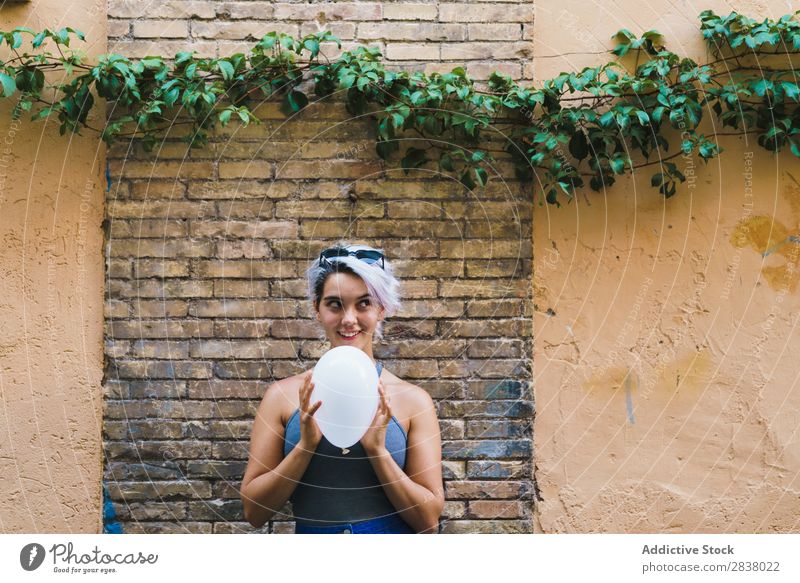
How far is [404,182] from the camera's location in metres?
3.04

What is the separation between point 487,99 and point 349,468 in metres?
1.36

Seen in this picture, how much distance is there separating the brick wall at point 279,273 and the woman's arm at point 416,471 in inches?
16.7

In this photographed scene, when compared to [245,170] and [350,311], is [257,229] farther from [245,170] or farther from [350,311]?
[350,311]

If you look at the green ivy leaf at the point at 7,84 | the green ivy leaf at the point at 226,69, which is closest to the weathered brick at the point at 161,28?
the green ivy leaf at the point at 226,69

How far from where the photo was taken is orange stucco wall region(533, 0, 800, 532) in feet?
10.2

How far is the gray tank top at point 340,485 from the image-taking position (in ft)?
8.30

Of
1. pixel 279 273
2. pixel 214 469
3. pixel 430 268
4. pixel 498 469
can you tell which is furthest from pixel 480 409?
pixel 214 469

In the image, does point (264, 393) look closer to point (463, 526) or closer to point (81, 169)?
point (463, 526)

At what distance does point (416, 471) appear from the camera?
256 centimetres

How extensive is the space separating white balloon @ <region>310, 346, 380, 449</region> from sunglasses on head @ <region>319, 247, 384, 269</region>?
456 mm

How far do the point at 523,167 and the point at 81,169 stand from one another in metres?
1.60

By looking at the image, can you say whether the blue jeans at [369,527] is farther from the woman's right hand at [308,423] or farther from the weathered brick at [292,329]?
the weathered brick at [292,329]

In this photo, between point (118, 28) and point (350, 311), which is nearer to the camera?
point (350, 311)
